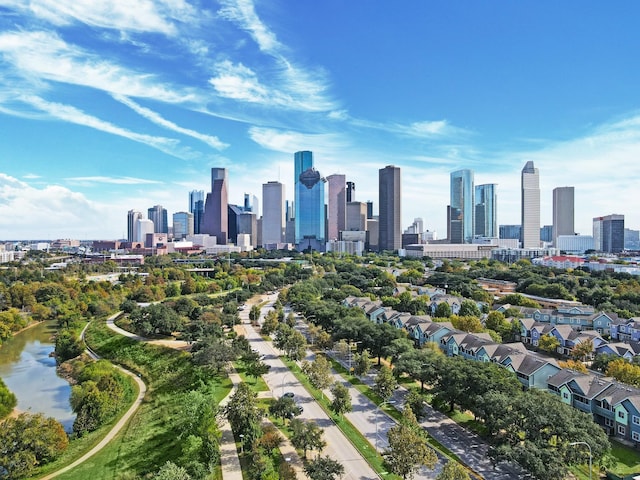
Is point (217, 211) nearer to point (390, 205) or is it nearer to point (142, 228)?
point (142, 228)

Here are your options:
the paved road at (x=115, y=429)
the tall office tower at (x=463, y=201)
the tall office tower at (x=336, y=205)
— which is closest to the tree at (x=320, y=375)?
the paved road at (x=115, y=429)

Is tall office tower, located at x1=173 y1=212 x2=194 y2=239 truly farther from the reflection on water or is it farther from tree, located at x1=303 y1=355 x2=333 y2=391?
tree, located at x1=303 y1=355 x2=333 y2=391

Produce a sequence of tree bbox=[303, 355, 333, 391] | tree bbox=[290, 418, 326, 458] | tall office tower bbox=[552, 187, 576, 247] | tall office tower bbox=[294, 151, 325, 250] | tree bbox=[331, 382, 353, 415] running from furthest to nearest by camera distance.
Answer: tall office tower bbox=[552, 187, 576, 247]
tall office tower bbox=[294, 151, 325, 250]
tree bbox=[303, 355, 333, 391]
tree bbox=[331, 382, 353, 415]
tree bbox=[290, 418, 326, 458]

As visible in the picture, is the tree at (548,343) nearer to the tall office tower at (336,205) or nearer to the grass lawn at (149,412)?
the grass lawn at (149,412)

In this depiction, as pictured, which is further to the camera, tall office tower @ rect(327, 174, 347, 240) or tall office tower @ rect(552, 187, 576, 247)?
tall office tower @ rect(327, 174, 347, 240)

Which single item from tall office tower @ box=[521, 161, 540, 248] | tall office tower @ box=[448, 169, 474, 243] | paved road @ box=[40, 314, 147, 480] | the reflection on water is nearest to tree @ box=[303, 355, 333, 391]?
paved road @ box=[40, 314, 147, 480]

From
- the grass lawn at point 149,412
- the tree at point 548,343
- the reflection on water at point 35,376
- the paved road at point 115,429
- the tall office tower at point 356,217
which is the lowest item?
the reflection on water at point 35,376
